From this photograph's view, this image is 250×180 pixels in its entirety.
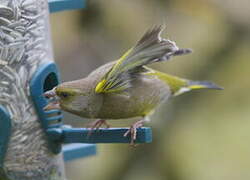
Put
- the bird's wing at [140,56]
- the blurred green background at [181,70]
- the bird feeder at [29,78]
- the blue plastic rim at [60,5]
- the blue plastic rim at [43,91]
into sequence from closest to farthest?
the bird's wing at [140,56] < the bird feeder at [29,78] < the blue plastic rim at [43,91] < the blue plastic rim at [60,5] < the blurred green background at [181,70]

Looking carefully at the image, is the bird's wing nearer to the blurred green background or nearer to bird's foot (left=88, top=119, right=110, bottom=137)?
bird's foot (left=88, top=119, right=110, bottom=137)

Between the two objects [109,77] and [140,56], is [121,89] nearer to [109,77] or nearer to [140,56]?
[109,77]

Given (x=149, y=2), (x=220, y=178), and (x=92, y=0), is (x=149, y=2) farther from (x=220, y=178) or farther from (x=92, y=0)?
(x=220, y=178)

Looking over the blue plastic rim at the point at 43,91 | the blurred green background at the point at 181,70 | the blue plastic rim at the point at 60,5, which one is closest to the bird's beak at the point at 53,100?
the blue plastic rim at the point at 43,91

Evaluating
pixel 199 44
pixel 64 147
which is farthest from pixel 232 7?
pixel 64 147

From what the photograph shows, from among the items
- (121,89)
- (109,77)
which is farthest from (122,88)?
(109,77)

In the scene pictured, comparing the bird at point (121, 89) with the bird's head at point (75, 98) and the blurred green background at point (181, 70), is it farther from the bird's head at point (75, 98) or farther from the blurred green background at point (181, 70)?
the blurred green background at point (181, 70)

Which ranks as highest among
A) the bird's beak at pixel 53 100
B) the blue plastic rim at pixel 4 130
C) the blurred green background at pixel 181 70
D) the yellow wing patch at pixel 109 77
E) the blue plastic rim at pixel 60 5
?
the blue plastic rim at pixel 60 5

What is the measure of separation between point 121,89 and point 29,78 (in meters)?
0.60

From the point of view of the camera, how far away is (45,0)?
488cm

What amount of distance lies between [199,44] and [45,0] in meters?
3.28

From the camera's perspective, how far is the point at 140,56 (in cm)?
439

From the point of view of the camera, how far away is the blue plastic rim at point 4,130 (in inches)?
181

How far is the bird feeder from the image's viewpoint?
181 inches
